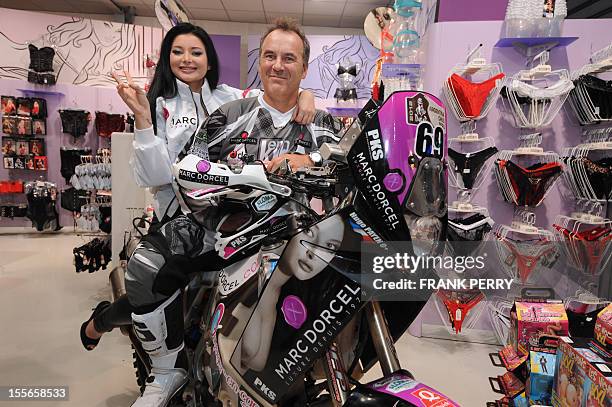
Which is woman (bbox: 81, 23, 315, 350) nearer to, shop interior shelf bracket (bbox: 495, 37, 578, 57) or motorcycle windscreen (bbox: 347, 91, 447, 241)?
motorcycle windscreen (bbox: 347, 91, 447, 241)

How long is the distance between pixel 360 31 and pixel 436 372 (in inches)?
317

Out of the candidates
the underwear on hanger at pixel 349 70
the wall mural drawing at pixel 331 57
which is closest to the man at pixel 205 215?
the underwear on hanger at pixel 349 70

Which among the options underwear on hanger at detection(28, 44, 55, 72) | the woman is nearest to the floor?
the woman

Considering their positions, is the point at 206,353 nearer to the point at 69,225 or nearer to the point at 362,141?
the point at 362,141

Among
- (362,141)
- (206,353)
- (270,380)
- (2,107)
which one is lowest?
(206,353)

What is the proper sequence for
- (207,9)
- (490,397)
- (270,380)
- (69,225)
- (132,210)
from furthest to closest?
(207,9) → (69,225) → (132,210) → (490,397) → (270,380)

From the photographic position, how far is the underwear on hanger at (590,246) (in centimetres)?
293

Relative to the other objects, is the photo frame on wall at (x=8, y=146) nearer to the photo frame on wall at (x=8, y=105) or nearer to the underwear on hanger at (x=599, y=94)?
the photo frame on wall at (x=8, y=105)

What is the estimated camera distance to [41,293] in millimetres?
3725

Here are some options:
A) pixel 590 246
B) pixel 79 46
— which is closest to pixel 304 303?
pixel 590 246

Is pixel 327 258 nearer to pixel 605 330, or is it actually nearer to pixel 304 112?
pixel 304 112

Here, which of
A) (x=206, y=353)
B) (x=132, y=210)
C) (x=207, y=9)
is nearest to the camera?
(x=206, y=353)

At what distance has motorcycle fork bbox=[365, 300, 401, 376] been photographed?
3.16 ft

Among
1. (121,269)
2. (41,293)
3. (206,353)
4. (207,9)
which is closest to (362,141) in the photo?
(206,353)
